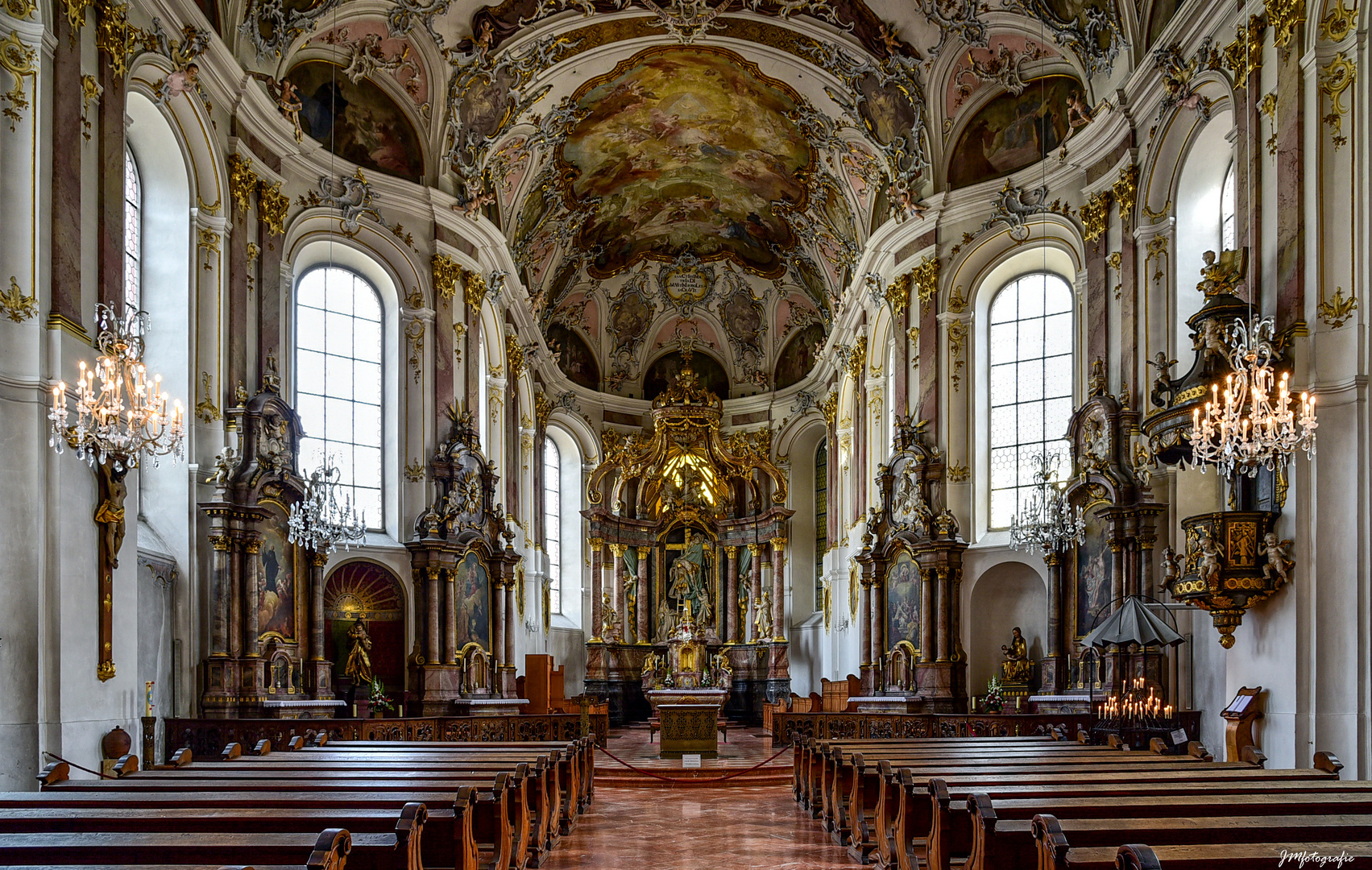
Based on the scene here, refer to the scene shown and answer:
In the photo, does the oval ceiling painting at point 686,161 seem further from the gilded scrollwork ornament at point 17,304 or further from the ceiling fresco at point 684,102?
the gilded scrollwork ornament at point 17,304

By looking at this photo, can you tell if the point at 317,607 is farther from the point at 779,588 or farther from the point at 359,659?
the point at 779,588

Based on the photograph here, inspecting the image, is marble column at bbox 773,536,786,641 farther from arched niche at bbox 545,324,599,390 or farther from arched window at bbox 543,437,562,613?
arched niche at bbox 545,324,599,390

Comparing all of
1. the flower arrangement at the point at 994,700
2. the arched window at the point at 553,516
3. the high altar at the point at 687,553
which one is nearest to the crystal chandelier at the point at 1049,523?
the flower arrangement at the point at 994,700

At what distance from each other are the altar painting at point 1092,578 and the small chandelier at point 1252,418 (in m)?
5.61

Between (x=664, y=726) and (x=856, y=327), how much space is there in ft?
38.9

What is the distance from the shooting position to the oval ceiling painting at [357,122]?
20797 millimetres

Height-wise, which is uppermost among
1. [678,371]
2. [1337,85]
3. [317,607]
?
[1337,85]

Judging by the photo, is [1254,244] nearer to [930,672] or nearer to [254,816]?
[930,672]

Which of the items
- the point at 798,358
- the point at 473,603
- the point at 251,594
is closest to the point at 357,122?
the point at 473,603

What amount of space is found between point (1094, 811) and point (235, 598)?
1308 cm

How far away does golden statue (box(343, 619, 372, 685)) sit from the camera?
20.5 metres

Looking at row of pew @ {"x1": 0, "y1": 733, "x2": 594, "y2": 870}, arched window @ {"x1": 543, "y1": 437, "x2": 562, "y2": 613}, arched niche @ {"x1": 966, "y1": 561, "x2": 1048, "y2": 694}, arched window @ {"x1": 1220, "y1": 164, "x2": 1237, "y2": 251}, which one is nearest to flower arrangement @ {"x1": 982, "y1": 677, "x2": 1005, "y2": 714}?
arched niche @ {"x1": 966, "y1": 561, "x2": 1048, "y2": 694}

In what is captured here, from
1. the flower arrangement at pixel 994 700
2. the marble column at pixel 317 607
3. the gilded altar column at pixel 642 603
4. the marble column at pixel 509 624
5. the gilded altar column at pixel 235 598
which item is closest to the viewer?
the gilded altar column at pixel 235 598

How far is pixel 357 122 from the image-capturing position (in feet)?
71.7
